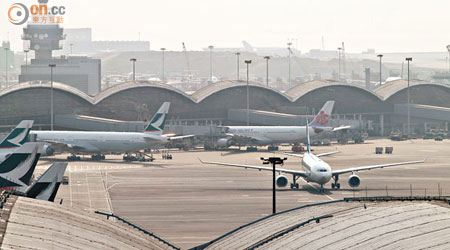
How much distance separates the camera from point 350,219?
133 ft

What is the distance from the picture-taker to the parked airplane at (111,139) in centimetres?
12925

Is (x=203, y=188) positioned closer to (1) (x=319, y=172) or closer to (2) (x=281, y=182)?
(2) (x=281, y=182)

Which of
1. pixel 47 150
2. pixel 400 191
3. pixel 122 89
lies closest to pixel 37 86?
pixel 122 89

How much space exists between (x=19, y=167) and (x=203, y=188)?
1490 inches

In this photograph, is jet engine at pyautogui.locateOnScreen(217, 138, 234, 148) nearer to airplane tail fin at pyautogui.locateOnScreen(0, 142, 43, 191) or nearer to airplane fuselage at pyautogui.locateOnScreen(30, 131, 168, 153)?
Result: airplane fuselage at pyautogui.locateOnScreen(30, 131, 168, 153)

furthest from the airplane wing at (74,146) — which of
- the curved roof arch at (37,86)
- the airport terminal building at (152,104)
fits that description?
the curved roof arch at (37,86)

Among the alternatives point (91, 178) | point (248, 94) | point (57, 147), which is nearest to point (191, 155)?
point (57, 147)

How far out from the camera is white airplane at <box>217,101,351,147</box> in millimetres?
153250

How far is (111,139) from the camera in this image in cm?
13025

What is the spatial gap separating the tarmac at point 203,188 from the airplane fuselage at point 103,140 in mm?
2510

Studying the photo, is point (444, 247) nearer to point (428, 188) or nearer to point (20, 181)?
point (20, 181)

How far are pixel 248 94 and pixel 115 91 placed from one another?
31.5m

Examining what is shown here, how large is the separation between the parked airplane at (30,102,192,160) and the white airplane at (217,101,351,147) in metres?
26.1

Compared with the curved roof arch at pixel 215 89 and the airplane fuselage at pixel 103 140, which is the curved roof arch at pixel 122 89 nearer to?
the curved roof arch at pixel 215 89
